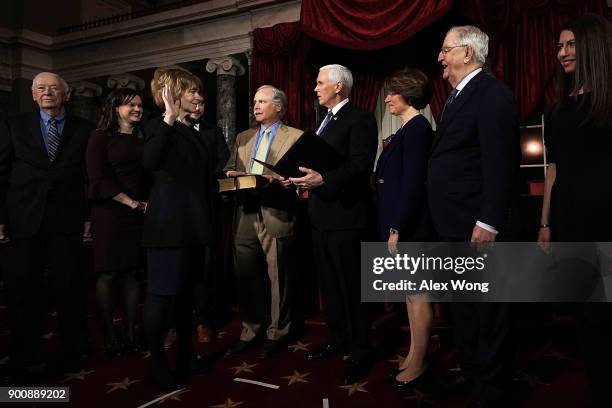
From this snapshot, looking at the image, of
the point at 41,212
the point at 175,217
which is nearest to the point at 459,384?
the point at 175,217

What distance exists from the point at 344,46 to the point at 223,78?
2675mm

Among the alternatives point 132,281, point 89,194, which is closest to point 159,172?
point 89,194

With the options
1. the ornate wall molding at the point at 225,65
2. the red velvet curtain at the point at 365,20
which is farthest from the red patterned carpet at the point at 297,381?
the ornate wall molding at the point at 225,65

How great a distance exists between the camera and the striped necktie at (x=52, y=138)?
2.52m

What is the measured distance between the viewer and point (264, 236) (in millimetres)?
2760

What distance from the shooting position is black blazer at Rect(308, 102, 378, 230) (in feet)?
7.66

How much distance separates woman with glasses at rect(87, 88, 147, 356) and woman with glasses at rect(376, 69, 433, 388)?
4.80 ft

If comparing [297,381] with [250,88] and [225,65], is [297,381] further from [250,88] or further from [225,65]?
[225,65]

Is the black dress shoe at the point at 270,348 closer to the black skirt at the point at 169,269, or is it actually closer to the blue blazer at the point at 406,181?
the black skirt at the point at 169,269

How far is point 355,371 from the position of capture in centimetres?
225

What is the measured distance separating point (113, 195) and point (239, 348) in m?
1.18

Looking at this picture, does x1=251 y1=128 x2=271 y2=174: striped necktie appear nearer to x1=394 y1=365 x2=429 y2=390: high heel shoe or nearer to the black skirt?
the black skirt

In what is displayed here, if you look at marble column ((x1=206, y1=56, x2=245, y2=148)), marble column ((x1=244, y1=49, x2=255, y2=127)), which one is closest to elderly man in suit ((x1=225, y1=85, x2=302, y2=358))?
marble column ((x1=244, y1=49, x2=255, y2=127))

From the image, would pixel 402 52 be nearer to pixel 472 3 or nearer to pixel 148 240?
pixel 472 3
